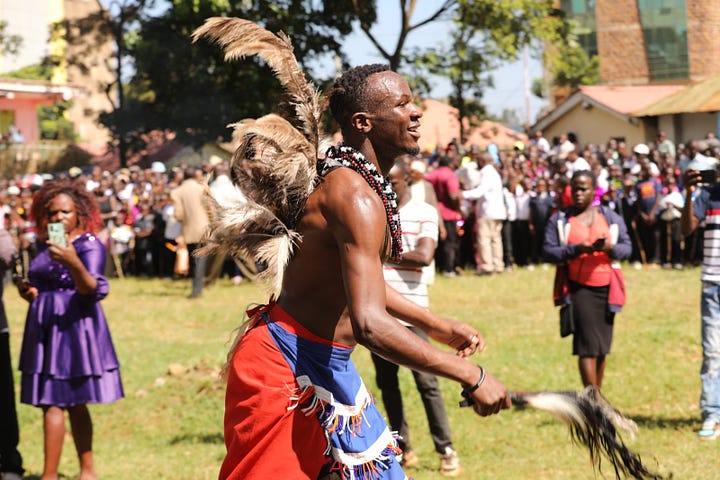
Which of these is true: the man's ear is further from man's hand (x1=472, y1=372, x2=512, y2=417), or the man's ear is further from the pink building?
the pink building

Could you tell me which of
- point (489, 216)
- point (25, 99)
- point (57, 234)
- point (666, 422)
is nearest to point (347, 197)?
point (57, 234)

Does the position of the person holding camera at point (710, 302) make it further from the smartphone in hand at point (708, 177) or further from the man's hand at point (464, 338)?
the man's hand at point (464, 338)

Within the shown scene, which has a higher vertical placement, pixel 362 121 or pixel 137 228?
pixel 362 121

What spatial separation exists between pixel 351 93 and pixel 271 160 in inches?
15.9

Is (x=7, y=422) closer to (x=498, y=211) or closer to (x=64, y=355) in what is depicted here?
(x=64, y=355)

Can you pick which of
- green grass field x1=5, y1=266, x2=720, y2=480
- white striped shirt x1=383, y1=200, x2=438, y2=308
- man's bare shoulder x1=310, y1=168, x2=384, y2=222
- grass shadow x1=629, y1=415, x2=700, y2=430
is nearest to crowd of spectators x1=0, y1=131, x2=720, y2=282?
green grass field x1=5, y1=266, x2=720, y2=480

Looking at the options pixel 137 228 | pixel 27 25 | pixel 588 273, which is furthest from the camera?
pixel 27 25

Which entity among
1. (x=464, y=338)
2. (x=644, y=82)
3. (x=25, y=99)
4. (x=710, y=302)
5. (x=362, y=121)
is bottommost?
(x=710, y=302)

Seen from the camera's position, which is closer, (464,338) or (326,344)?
(326,344)

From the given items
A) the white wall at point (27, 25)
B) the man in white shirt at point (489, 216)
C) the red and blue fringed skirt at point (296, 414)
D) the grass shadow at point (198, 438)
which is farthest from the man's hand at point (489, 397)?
the white wall at point (27, 25)

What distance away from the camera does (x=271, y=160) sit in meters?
3.92

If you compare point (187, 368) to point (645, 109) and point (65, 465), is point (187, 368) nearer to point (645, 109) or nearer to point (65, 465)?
point (65, 465)

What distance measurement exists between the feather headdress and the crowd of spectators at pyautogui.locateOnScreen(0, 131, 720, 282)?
9.97 m

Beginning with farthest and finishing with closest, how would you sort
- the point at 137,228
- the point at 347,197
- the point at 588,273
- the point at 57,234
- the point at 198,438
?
1. the point at 137,228
2. the point at 198,438
3. the point at 588,273
4. the point at 57,234
5. the point at 347,197
